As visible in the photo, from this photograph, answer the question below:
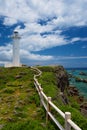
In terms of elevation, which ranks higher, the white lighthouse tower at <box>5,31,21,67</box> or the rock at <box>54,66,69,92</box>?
the white lighthouse tower at <box>5,31,21,67</box>

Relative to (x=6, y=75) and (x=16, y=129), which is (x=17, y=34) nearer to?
(x=6, y=75)

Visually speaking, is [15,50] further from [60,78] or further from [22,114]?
[22,114]

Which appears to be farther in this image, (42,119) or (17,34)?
(17,34)

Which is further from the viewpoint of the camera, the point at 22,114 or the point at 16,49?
the point at 16,49

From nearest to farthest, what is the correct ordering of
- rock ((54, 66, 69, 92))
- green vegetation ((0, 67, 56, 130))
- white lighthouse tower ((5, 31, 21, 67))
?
1. green vegetation ((0, 67, 56, 130))
2. rock ((54, 66, 69, 92))
3. white lighthouse tower ((5, 31, 21, 67))

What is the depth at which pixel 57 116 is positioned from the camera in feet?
36.3

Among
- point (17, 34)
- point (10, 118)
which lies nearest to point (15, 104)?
point (10, 118)

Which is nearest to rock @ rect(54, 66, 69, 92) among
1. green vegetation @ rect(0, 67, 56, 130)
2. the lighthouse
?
the lighthouse

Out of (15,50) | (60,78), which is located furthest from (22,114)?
(15,50)

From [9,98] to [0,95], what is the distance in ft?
5.81

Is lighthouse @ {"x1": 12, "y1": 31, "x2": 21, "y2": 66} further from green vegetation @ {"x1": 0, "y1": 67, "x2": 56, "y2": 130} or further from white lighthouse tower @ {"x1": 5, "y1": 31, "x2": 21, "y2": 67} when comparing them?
green vegetation @ {"x1": 0, "y1": 67, "x2": 56, "y2": 130}

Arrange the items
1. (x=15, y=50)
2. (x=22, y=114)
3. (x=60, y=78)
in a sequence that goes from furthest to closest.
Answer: (x=15, y=50) → (x=60, y=78) → (x=22, y=114)

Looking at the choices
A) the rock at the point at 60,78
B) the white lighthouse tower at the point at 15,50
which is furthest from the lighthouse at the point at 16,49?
the rock at the point at 60,78

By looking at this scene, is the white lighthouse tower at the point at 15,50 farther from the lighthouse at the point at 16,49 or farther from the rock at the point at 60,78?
the rock at the point at 60,78
